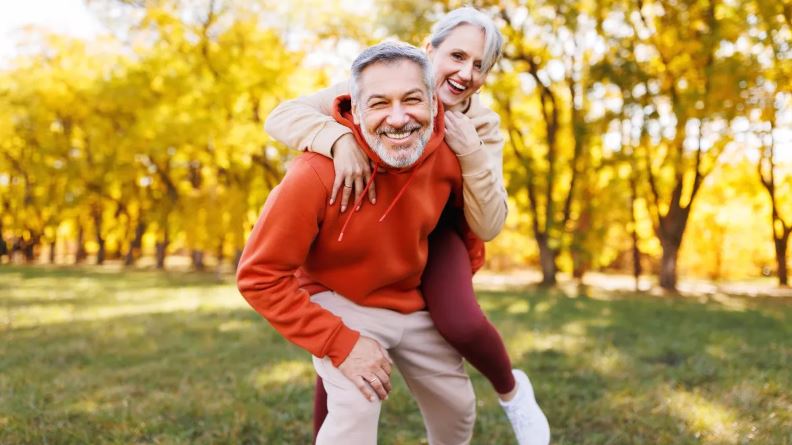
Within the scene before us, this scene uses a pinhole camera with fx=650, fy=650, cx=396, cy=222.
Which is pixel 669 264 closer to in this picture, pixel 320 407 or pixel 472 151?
pixel 320 407

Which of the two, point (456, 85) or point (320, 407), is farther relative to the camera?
point (320, 407)

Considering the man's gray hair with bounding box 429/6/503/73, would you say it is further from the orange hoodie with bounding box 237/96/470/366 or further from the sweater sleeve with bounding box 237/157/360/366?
the sweater sleeve with bounding box 237/157/360/366

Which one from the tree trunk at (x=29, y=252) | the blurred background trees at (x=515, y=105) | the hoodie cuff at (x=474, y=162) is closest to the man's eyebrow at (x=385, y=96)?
the hoodie cuff at (x=474, y=162)

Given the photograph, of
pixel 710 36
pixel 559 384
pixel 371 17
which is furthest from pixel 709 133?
pixel 559 384

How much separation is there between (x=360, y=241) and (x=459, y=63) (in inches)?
34.0

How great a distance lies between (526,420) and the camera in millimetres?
2777

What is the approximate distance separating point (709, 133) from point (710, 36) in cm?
251

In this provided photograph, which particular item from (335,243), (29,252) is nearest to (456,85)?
(335,243)

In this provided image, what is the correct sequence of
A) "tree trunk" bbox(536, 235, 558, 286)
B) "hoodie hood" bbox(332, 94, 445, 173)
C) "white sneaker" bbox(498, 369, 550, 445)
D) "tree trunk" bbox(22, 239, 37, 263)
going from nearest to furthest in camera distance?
"hoodie hood" bbox(332, 94, 445, 173) → "white sneaker" bbox(498, 369, 550, 445) → "tree trunk" bbox(536, 235, 558, 286) → "tree trunk" bbox(22, 239, 37, 263)

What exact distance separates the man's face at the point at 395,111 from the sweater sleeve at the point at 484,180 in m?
0.28

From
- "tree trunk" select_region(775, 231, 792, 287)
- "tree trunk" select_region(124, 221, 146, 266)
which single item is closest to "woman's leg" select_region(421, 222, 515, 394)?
"tree trunk" select_region(775, 231, 792, 287)

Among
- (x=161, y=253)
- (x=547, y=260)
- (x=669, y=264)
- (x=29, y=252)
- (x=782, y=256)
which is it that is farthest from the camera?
(x=29, y=252)

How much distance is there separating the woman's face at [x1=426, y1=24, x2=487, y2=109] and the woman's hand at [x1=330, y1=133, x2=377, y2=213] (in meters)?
0.59

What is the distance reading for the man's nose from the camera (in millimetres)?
2055
